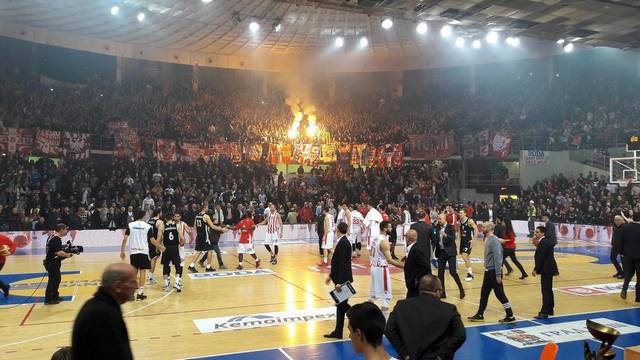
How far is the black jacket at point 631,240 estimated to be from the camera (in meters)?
10.6

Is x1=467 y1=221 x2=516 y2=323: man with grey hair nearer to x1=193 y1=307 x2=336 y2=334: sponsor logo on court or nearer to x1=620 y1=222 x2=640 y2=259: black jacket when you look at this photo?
x1=193 y1=307 x2=336 y2=334: sponsor logo on court

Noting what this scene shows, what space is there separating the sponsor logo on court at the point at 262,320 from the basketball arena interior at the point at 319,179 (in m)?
0.07

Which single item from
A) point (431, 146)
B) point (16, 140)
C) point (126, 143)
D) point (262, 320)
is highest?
point (431, 146)

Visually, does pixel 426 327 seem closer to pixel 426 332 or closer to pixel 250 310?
pixel 426 332

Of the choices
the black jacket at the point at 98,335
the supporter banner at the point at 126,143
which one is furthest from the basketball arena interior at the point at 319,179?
the supporter banner at the point at 126,143

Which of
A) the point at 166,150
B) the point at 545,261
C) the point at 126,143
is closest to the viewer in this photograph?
the point at 545,261

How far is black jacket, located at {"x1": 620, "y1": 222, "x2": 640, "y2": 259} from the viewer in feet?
34.9

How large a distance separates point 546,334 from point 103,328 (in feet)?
24.6

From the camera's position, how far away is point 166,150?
28.8 meters

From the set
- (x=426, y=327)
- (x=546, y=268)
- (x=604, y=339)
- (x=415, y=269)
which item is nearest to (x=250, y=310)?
(x=415, y=269)

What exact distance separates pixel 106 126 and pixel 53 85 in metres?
6.70

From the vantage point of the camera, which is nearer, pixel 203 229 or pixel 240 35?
pixel 203 229

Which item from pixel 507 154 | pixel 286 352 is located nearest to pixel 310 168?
pixel 507 154

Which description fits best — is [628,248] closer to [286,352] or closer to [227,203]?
[286,352]
